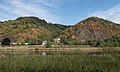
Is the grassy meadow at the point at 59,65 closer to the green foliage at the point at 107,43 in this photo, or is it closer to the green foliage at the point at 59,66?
the green foliage at the point at 59,66

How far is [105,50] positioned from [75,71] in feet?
88.7

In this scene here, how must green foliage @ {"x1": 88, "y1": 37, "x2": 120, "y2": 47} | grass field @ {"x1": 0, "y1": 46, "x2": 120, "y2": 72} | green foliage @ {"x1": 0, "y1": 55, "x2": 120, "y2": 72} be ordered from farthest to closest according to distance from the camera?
green foliage @ {"x1": 88, "y1": 37, "x2": 120, "y2": 47}
grass field @ {"x1": 0, "y1": 46, "x2": 120, "y2": 72}
green foliage @ {"x1": 0, "y1": 55, "x2": 120, "y2": 72}

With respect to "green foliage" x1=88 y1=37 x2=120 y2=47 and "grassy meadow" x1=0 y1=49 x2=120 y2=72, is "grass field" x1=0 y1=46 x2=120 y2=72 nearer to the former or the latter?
"grassy meadow" x1=0 y1=49 x2=120 y2=72

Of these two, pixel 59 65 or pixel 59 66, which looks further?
pixel 59 65

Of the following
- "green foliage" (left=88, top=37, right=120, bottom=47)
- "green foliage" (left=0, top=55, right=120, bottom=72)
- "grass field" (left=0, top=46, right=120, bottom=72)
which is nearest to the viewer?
"green foliage" (left=0, top=55, right=120, bottom=72)

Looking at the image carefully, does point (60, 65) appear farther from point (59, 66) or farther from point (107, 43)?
point (107, 43)

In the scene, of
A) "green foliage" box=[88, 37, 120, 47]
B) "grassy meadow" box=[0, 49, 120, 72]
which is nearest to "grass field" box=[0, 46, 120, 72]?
"grassy meadow" box=[0, 49, 120, 72]

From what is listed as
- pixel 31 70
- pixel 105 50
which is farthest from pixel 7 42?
pixel 31 70

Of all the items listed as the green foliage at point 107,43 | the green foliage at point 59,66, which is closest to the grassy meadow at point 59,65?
the green foliage at point 59,66

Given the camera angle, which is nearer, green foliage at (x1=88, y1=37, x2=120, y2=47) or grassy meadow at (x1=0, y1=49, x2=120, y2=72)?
grassy meadow at (x1=0, y1=49, x2=120, y2=72)

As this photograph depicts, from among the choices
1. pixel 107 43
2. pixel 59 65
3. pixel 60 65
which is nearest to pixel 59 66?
pixel 60 65

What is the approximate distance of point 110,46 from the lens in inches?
1788

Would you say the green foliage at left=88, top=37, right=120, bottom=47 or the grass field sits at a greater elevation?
the green foliage at left=88, top=37, right=120, bottom=47

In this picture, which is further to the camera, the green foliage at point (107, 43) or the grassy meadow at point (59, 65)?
the green foliage at point (107, 43)
